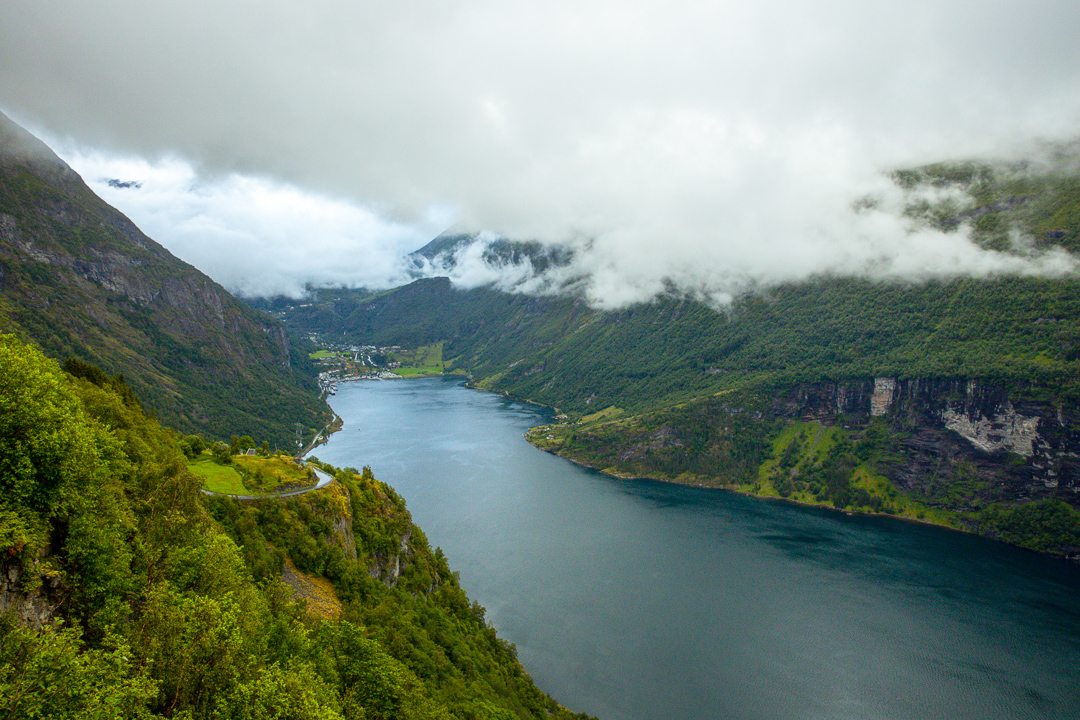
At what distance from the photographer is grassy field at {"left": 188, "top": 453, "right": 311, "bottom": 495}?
1596 inches

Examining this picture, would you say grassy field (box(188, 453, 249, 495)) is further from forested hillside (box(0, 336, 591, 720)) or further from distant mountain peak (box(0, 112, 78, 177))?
distant mountain peak (box(0, 112, 78, 177))

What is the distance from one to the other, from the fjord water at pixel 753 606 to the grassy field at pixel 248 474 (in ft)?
133

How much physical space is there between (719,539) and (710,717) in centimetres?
5425

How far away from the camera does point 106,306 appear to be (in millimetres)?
160875

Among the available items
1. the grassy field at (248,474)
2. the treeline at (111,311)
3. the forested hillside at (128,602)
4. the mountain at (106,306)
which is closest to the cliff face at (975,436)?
the grassy field at (248,474)

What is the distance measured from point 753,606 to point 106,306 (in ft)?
605

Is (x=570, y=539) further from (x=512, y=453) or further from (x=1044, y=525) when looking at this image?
(x=1044, y=525)

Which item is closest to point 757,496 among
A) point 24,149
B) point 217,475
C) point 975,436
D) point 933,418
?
point 933,418

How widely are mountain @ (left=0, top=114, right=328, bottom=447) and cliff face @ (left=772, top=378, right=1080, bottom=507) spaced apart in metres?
173

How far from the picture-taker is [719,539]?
113062 mm

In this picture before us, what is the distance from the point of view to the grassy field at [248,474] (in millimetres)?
40531

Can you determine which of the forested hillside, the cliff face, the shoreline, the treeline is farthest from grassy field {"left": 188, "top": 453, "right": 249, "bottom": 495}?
the cliff face

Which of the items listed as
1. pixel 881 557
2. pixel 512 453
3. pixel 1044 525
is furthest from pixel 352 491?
pixel 1044 525

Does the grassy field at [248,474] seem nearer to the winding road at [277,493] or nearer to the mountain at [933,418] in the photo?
the winding road at [277,493]
